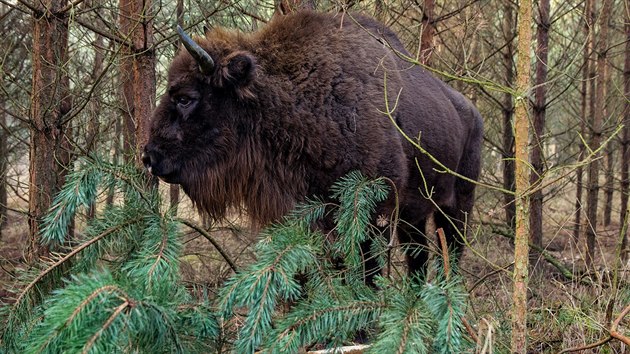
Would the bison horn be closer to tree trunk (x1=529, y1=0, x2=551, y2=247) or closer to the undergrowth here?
the undergrowth

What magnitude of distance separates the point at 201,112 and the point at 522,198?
268cm

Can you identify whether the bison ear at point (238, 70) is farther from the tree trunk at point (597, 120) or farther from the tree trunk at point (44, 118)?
the tree trunk at point (597, 120)

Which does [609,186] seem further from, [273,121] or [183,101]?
[183,101]

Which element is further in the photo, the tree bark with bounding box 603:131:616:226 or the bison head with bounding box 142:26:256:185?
the tree bark with bounding box 603:131:616:226

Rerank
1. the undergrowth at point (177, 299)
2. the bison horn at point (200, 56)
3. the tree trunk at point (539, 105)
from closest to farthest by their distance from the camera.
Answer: the undergrowth at point (177, 299) < the bison horn at point (200, 56) < the tree trunk at point (539, 105)

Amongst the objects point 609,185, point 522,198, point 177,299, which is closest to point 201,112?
point 177,299

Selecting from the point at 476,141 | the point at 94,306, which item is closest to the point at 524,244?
the point at 94,306

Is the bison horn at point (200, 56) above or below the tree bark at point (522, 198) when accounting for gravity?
above

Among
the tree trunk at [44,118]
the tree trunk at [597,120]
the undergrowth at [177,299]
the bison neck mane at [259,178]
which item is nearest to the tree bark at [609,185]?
the tree trunk at [597,120]

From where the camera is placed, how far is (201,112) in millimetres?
4746

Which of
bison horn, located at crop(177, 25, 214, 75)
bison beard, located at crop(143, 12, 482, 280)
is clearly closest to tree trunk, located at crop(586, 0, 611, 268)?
bison beard, located at crop(143, 12, 482, 280)

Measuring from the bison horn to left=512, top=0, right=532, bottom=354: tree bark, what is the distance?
230 cm

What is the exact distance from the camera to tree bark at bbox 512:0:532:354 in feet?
9.10

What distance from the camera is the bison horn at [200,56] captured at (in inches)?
172
